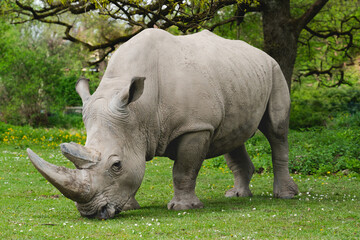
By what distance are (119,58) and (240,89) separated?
183 cm

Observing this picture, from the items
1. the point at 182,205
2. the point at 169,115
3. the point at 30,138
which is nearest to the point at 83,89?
the point at 169,115

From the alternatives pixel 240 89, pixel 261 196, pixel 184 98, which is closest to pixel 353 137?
pixel 261 196

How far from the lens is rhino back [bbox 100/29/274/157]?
277 inches

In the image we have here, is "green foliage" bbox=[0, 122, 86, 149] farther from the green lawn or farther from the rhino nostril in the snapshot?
the rhino nostril

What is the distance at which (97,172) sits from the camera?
6137mm

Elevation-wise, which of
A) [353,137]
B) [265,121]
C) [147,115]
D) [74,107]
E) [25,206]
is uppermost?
[147,115]

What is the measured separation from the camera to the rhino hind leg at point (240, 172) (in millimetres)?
9047

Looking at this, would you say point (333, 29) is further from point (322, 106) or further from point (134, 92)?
point (134, 92)

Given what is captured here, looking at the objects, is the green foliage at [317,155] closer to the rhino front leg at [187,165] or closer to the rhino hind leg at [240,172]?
the rhino hind leg at [240,172]

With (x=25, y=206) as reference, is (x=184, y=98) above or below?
above

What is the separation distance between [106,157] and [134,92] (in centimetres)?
82

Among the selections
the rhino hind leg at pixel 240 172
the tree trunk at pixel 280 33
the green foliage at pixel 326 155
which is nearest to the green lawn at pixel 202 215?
the rhino hind leg at pixel 240 172

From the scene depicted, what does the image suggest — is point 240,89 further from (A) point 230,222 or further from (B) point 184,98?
(A) point 230,222

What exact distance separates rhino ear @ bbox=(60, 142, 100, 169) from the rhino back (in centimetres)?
98
